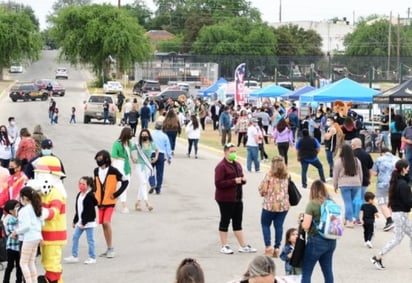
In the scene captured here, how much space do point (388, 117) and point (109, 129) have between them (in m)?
16.6

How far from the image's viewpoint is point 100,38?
86438 millimetres

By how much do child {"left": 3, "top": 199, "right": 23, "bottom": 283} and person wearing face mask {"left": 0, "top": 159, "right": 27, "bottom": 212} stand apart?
1210 mm

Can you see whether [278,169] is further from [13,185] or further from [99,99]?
[99,99]

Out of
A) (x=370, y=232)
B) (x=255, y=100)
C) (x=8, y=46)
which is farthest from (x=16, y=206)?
(x=8, y=46)

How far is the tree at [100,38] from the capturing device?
3378 inches

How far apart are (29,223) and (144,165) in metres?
7.45

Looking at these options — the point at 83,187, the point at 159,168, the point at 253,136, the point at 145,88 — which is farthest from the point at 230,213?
the point at 145,88

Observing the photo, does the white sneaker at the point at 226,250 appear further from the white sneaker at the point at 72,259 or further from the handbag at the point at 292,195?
the white sneaker at the point at 72,259

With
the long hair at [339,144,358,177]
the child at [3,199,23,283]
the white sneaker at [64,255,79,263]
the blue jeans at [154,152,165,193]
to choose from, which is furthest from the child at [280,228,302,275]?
the blue jeans at [154,152,165,193]

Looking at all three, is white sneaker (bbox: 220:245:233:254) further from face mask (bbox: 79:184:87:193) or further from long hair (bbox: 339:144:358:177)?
long hair (bbox: 339:144:358:177)

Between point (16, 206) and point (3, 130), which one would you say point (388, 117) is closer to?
point (3, 130)

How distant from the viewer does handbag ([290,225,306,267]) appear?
33.6 ft

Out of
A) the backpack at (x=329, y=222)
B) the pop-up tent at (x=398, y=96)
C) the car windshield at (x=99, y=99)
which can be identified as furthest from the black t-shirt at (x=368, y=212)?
the car windshield at (x=99, y=99)

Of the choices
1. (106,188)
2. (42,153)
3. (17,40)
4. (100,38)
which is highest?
(100,38)
